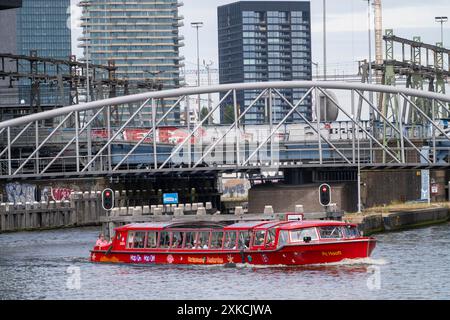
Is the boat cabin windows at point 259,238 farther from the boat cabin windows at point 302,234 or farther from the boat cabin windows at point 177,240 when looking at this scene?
the boat cabin windows at point 177,240

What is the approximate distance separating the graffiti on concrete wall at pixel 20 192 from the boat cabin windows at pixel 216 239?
6477 centimetres

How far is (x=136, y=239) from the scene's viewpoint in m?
93.6

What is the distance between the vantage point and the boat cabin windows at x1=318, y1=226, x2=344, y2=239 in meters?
86.5

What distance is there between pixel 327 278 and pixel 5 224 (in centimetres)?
6259

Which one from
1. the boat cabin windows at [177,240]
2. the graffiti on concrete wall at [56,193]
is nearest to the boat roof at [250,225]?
the boat cabin windows at [177,240]

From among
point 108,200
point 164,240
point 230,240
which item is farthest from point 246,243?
point 108,200

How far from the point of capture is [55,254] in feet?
339

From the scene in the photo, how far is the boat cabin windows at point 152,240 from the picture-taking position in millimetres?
92312

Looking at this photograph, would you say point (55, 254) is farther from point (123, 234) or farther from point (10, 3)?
point (10, 3)

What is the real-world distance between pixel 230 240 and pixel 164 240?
5.19 m

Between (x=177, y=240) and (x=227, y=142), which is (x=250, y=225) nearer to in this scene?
(x=177, y=240)

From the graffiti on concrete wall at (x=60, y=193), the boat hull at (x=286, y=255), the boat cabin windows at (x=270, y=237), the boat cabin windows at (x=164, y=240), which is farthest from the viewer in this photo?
the graffiti on concrete wall at (x=60, y=193)

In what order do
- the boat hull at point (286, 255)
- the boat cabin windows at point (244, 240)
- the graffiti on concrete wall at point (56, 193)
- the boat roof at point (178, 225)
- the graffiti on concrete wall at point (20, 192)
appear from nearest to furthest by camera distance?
the boat hull at point (286, 255), the boat cabin windows at point (244, 240), the boat roof at point (178, 225), the graffiti on concrete wall at point (20, 192), the graffiti on concrete wall at point (56, 193)

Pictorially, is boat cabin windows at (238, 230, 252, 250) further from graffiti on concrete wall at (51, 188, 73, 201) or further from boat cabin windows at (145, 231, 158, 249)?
graffiti on concrete wall at (51, 188, 73, 201)
